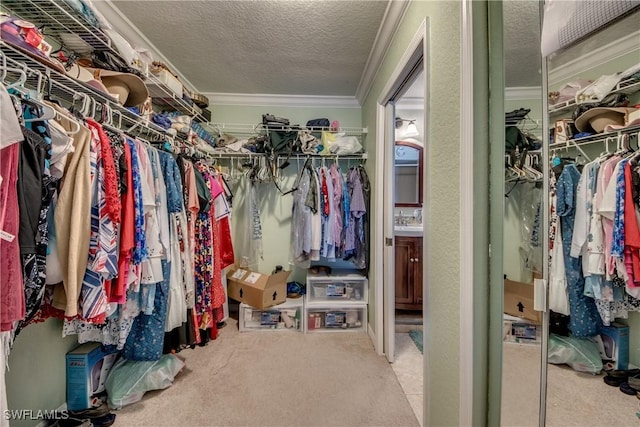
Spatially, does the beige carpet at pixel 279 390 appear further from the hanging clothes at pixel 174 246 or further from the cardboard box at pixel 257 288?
the hanging clothes at pixel 174 246

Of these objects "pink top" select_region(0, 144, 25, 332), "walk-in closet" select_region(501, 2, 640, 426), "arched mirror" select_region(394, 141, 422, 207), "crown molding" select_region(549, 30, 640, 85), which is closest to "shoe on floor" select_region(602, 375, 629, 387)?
"walk-in closet" select_region(501, 2, 640, 426)

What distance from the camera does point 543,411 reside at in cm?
72

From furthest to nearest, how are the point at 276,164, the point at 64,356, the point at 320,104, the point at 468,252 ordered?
the point at 320,104
the point at 276,164
the point at 64,356
the point at 468,252

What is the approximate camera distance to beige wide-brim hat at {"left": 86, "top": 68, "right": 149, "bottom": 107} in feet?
4.46

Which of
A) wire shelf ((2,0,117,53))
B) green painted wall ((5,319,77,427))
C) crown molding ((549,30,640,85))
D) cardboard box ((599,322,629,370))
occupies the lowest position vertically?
green painted wall ((5,319,77,427))

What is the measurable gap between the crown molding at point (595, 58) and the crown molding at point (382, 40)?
1112 mm

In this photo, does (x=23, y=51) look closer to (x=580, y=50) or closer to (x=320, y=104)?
(x=580, y=50)

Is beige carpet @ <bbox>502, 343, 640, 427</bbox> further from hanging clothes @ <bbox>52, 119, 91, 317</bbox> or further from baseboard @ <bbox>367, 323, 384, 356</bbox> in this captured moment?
hanging clothes @ <bbox>52, 119, 91, 317</bbox>

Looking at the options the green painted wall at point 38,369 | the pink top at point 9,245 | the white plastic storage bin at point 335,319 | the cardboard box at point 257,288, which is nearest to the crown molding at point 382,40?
the pink top at point 9,245

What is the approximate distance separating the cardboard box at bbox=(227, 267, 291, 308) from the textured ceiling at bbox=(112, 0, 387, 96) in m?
1.92

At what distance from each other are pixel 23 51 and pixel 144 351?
5.07ft

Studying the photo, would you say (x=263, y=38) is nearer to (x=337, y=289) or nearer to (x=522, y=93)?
(x=522, y=93)

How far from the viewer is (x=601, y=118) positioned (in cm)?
56

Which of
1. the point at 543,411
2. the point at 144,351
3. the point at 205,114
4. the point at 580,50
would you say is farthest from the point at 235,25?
the point at 543,411
